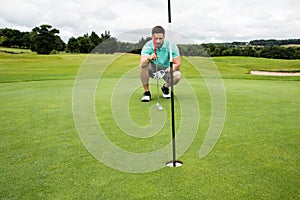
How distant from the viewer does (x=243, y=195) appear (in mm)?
1693

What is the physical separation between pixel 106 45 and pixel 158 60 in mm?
5037

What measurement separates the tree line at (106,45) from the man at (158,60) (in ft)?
2.42

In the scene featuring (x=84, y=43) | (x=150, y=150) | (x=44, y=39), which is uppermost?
(x=44, y=39)

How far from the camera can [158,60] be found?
526 cm

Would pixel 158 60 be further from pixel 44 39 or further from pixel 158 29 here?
pixel 44 39

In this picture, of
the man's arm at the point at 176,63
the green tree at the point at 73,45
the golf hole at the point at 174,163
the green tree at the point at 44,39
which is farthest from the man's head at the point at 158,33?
the green tree at the point at 44,39

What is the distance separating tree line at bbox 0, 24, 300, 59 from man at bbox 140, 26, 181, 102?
2.42 feet

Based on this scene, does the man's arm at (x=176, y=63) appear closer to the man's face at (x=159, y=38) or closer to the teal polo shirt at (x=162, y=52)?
the teal polo shirt at (x=162, y=52)

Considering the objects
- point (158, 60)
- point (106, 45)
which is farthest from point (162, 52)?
point (106, 45)

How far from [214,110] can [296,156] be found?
68.1 inches

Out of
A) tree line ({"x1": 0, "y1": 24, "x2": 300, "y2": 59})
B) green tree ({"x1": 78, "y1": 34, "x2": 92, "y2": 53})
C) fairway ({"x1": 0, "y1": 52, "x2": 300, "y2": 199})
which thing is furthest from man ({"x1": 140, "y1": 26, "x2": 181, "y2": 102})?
green tree ({"x1": 78, "y1": 34, "x2": 92, "y2": 53})

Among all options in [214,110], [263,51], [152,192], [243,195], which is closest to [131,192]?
[152,192]

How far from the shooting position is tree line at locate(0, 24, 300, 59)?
8654 millimetres

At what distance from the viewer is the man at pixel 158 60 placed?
4.87m
